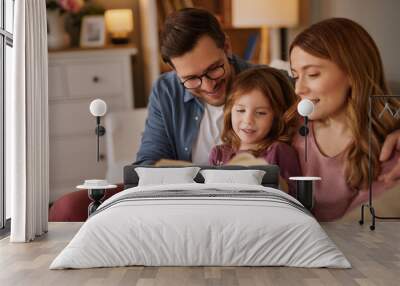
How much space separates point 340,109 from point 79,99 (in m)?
2.31

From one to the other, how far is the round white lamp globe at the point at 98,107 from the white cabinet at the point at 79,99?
24 centimetres

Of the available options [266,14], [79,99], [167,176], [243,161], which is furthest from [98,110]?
[266,14]

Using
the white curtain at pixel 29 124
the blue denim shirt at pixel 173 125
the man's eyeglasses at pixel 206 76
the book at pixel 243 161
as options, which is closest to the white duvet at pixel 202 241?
the white curtain at pixel 29 124

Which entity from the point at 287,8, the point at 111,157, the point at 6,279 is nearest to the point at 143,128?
the point at 111,157

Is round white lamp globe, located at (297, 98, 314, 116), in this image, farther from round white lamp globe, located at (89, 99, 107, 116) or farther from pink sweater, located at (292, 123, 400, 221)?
round white lamp globe, located at (89, 99, 107, 116)

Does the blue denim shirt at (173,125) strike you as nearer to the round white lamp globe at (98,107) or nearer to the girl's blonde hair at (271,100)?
the girl's blonde hair at (271,100)

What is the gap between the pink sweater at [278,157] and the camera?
5762mm

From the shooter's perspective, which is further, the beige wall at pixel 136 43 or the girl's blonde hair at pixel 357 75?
the beige wall at pixel 136 43

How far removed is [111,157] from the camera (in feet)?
20.1

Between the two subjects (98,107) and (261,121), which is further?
(98,107)

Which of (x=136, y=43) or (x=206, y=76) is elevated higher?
(x=136, y=43)

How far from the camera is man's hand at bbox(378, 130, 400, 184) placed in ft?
18.7

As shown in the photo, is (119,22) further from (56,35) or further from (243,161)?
(243,161)

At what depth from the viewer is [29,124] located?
5.10 m
